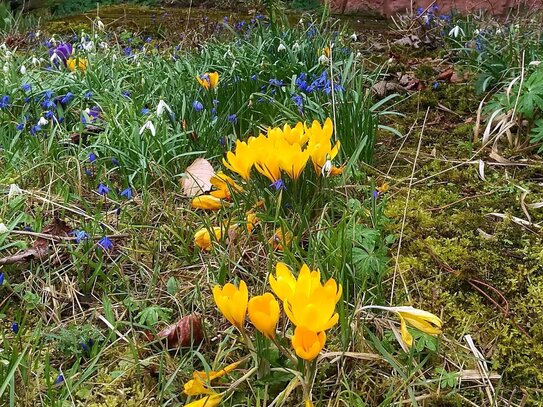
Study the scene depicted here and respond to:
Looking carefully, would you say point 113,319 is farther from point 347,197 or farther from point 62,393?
point 347,197

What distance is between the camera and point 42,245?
1863 millimetres

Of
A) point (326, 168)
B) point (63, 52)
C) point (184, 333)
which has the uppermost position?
point (326, 168)

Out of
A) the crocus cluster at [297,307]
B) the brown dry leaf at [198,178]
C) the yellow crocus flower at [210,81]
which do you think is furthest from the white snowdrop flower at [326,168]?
the yellow crocus flower at [210,81]

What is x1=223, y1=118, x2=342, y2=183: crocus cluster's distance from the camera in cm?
169

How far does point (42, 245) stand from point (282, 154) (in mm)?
Result: 834

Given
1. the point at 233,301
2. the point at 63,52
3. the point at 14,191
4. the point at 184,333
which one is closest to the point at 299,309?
the point at 233,301

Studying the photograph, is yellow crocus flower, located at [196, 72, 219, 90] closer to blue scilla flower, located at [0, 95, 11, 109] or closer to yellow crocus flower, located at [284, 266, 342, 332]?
blue scilla flower, located at [0, 95, 11, 109]

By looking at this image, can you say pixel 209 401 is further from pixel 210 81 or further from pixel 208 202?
pixel 210 81

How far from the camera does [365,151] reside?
230 cm

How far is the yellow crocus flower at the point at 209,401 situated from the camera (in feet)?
3.92

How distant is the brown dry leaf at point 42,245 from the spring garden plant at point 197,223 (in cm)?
1

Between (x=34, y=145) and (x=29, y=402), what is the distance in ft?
4.76

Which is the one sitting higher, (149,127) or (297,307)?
(297,307)

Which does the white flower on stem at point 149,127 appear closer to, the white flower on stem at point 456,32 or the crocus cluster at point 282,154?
the crocus cluster at point 282,154
